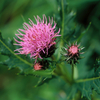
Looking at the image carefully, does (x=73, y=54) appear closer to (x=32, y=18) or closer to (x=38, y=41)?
(x=38, y=41)

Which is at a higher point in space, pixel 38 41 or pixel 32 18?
pixel 32 18

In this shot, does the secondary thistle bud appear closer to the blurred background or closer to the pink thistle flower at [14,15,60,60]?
the pink thistle flower at [14,15,60,60]

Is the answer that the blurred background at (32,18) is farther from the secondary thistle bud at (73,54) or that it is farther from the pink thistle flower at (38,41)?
the pink thistle flower at (38,41)

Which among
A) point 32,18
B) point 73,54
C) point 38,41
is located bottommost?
point 73,54

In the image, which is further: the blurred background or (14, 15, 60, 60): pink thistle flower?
the blurred background

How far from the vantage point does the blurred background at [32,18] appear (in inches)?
151

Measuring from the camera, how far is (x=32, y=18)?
13.9 ft

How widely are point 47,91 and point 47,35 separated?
7.38 ft

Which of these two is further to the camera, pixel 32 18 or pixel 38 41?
pixel 32 18

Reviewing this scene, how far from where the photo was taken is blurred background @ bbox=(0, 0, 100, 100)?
3.83 meters

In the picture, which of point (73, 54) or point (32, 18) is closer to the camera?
point (73, 54)

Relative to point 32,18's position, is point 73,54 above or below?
below

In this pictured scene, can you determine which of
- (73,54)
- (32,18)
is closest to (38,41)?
(73,54)

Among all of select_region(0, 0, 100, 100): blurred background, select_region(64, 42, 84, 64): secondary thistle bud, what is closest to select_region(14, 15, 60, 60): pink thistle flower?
select_region(64, 42, 84, 64): secondary thistle bud
